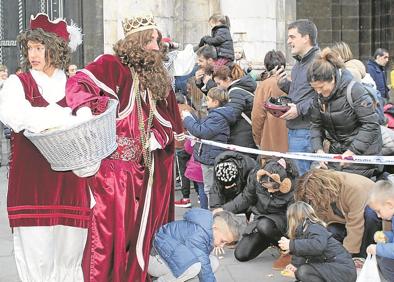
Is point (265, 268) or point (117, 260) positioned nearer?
point (117, 260)

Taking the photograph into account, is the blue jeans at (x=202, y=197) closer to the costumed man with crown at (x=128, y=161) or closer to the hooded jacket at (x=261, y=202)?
the hooded jacket at (x=261, y=202)

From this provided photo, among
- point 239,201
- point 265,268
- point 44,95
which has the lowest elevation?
point 265,268

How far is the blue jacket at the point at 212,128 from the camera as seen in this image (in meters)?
8.38

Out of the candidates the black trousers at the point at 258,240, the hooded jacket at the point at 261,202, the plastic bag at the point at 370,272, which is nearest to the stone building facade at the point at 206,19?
the hooded jacket at the point at 261,202

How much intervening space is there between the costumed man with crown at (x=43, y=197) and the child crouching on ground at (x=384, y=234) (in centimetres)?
191

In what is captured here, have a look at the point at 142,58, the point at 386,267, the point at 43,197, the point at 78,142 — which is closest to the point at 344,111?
the point at 386,267

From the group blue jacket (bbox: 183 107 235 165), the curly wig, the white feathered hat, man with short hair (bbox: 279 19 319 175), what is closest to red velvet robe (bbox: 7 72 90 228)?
the white feathered hat

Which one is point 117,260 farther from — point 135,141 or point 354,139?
point 354,139

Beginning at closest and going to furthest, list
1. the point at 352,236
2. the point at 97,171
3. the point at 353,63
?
the point at 97,171 → the point at 352,236 → the point at 353,63

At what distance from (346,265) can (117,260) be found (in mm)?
1723

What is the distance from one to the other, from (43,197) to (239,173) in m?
2.80

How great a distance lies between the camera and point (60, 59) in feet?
17.4

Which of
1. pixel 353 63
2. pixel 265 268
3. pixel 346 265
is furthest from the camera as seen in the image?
pixel 353 63

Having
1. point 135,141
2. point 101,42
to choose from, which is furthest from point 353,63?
point 101,42
